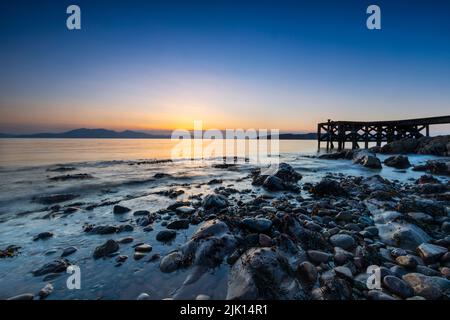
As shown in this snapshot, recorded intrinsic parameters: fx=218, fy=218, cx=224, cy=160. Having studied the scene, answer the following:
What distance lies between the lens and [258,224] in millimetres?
4352

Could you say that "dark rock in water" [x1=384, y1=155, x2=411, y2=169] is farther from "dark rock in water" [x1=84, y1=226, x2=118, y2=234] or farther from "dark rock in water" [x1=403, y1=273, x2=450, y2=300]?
"dark rock in water" [x1=84, y1=226, x2=118, y2=234]

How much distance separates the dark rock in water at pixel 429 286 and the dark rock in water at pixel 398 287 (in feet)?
0.32

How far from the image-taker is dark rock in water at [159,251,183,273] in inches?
134

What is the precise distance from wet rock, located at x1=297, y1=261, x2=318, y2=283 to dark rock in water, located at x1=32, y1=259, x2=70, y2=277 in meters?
3.68

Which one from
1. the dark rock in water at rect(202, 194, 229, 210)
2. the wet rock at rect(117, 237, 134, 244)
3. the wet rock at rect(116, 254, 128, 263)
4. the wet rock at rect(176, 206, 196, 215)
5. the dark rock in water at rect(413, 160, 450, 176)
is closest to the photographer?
the wet rock at rect(116, 254, 128, 263)

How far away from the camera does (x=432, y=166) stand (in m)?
13.1

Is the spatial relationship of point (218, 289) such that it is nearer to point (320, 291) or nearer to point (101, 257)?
point (320, 291)

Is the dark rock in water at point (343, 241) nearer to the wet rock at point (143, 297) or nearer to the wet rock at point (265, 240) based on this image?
the wet rock at point (265, 240)

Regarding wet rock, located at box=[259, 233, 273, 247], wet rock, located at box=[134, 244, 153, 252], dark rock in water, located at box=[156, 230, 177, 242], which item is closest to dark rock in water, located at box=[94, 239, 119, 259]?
wet rock, located at box=[134, 244, 153, 252]

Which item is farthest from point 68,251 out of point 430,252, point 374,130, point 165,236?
point 374,130

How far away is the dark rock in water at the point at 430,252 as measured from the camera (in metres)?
3.42

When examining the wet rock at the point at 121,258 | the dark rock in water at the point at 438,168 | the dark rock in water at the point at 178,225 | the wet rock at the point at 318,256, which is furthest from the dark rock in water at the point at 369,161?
the wet rock at the point at 121,258
